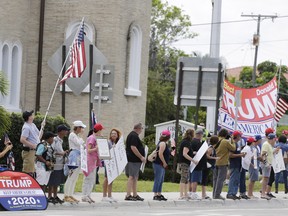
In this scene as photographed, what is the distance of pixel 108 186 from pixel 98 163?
0.58m

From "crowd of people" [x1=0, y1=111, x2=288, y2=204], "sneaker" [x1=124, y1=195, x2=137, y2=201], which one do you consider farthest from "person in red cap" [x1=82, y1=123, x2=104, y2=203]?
"sneaker" [x1=124, y1=195, x2=137, y2=201]

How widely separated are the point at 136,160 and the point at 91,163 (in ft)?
4.30

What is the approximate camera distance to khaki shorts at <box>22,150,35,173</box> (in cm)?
2041

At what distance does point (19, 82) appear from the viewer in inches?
1364

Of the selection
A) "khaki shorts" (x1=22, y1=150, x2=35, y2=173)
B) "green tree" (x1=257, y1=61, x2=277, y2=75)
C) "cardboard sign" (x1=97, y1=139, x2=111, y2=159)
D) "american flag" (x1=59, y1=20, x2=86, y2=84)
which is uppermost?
"green tree" (x1=257, y1=61, x2=277, y2=75)

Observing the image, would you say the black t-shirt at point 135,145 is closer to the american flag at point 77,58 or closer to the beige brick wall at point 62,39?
the american flag at point 77,58

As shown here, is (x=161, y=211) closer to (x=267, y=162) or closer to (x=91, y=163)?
(x=91, y=163)

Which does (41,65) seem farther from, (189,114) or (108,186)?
(189,114)

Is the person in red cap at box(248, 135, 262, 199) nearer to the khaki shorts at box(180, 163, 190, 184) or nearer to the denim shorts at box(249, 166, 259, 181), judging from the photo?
the denim shorts at box(249, 166, 259, 181)

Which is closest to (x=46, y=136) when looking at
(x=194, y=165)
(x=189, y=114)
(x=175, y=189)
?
(x=194, y=165)

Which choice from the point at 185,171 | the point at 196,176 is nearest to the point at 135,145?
the point at 185,171

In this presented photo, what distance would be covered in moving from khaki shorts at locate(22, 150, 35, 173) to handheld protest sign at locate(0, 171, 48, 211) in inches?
30.7

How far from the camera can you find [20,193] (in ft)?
62.8

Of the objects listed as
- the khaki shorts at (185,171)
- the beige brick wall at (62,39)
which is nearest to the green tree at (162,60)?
the beige brick wall at (62,39)
